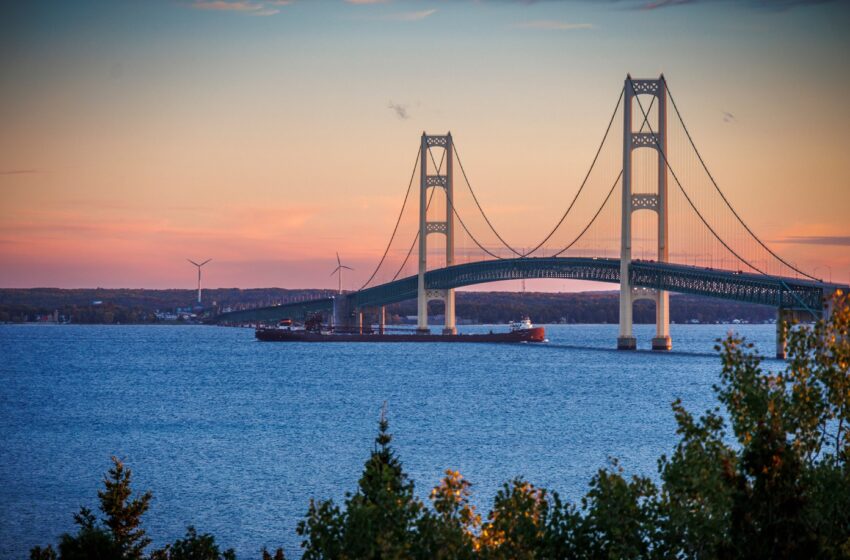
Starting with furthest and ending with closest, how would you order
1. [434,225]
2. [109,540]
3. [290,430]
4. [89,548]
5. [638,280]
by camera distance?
[434,225]
[638,280]
[290,430]
[109,540]
[89,548]

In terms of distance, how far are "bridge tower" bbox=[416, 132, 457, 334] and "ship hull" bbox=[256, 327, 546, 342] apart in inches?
41.3

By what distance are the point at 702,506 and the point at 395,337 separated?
101 m

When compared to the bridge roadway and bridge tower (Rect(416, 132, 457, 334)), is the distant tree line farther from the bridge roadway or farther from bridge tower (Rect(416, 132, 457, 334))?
bridge tower (Rect(416, 132, 457, 334))

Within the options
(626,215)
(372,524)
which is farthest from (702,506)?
(626,215)

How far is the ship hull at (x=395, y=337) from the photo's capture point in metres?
112

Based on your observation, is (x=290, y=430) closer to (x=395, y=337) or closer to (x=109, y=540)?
(x=109, y=540)

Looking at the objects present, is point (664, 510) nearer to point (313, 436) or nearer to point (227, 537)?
point (227, 537)

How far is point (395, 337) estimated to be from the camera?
4422 inches

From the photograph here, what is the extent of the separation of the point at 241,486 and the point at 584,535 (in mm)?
15405

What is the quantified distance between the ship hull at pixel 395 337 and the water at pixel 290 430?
3231 cm

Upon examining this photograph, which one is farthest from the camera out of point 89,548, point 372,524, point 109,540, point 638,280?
point 638,280

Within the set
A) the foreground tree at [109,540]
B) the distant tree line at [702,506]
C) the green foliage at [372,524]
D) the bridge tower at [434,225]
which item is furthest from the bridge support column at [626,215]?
the green foliage at [372,524]

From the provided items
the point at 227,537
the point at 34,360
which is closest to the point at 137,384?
the point at 34,360

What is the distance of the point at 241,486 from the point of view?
2664 cm
